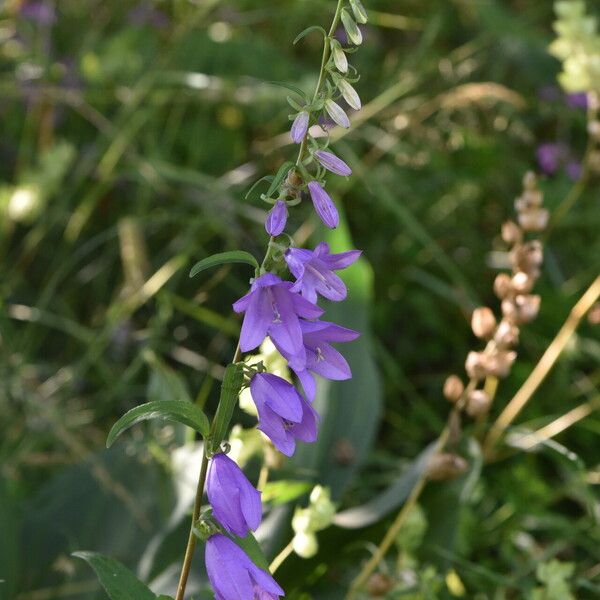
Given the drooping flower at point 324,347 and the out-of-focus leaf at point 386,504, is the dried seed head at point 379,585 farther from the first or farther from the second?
the drooping flower at point 324,347

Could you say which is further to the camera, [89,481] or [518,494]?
[518,494]

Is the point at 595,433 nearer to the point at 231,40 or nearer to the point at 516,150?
the point at 516,150

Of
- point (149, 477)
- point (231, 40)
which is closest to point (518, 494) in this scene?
point (149, 477)

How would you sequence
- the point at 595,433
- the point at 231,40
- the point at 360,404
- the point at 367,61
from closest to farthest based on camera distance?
the point at 360,404
the point at 595,433
the point at 231,40
the point at 367,61

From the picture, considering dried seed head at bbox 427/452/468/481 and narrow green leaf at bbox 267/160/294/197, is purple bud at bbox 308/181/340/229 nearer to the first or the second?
narrow green leaf at bbox 267/160/294/197

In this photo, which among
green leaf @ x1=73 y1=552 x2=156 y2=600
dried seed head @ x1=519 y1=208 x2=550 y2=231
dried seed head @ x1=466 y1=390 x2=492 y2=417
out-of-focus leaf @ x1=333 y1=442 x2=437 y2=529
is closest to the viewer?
green leaf @ x1=73 y1=552 x2=156 y2=600

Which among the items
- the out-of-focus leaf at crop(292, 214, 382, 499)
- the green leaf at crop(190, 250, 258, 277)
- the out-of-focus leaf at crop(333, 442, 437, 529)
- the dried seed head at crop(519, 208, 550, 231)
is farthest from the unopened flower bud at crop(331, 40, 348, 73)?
the out-of-focus leaf at crop(292, 214, 382, 499)

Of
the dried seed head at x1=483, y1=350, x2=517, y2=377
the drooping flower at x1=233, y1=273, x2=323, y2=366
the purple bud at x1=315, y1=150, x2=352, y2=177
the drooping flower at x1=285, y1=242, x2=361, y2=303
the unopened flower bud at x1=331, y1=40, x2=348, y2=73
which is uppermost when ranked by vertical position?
the unopened flower bud at x1=331, y1=40, x2=348, y2=73
